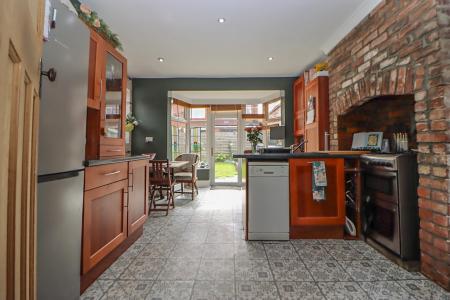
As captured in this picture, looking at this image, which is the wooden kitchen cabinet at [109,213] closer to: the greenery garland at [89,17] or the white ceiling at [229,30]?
the greenery garland at [89,17]

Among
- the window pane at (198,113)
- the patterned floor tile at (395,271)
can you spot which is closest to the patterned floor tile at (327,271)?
the patterned floor tile at (395,271)

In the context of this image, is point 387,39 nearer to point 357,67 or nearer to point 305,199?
point 357,67

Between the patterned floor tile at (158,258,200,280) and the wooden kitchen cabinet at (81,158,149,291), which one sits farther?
the patterned floor tile at (158,258,200,280)

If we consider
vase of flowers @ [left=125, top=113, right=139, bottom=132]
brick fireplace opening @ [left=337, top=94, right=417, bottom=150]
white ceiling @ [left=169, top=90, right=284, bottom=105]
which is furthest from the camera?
white ceiling @ [left=169, top=90, right=284, bottom=105]

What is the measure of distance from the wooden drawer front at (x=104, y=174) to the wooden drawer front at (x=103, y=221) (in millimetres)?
40

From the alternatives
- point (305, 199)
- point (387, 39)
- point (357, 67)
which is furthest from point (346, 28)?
point (305, 199)

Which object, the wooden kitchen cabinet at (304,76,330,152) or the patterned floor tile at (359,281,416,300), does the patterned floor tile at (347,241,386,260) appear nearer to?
the patterned floor tile at (359,281,416,300)

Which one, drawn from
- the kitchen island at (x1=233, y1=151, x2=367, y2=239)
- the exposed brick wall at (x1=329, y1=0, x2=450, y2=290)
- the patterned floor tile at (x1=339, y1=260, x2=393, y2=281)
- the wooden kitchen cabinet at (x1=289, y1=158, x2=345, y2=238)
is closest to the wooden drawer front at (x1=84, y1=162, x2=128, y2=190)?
the kitchen island at (x1=233, y1=151, x2=367, y2=239)

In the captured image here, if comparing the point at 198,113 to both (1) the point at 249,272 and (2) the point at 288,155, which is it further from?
(1) the point at 249,272

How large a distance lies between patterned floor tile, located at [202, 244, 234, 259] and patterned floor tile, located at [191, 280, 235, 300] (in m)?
0.39

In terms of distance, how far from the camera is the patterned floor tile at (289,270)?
1.65m

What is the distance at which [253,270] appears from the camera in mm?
1758

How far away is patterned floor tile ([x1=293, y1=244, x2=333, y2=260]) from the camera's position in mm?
1961

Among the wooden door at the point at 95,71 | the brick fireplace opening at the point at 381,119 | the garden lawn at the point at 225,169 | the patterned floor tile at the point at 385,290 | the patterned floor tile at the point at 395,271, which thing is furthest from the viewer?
the garden lawn at the point at 225,169
